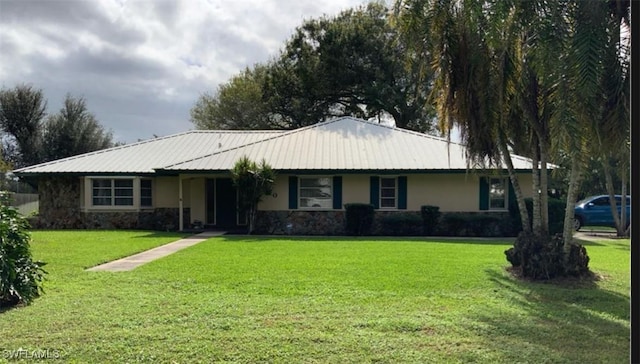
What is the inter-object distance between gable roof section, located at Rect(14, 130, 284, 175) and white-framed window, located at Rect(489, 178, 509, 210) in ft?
36.4

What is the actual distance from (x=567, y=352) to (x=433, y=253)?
6949mm

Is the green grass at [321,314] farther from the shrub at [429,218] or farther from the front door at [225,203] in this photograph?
the front door at [225,203]

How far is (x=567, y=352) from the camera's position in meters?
4.72

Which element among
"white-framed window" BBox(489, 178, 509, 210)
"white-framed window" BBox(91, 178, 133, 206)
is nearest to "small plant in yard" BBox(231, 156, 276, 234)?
"white-framed window" BBox(91, 178, 133, 206)

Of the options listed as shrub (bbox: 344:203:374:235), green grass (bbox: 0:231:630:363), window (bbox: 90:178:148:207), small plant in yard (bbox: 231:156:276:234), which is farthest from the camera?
window (bbox: 90:178:148:207)

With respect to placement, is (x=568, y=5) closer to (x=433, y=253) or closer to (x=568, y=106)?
(x=568, y=106)

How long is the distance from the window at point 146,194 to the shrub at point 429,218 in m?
11.1

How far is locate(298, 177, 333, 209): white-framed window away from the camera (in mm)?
18656

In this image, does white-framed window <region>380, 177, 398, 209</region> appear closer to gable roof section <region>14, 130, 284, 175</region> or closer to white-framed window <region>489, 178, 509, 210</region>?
white-framed window <region>489, 178, 509, 210</region>

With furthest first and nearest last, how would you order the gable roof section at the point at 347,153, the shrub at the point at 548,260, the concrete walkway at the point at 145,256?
the gable roof section at the point at 347,153, the concrete walkway at the point at 145,256, the shrub at the point at 548,260

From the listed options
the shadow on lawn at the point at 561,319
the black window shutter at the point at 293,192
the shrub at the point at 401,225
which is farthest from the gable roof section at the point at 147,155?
the shadow on lawn at the point at 561,319

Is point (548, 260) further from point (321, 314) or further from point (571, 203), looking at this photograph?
point (321, 314)

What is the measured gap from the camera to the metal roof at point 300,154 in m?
18.2

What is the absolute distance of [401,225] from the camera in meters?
17.7
